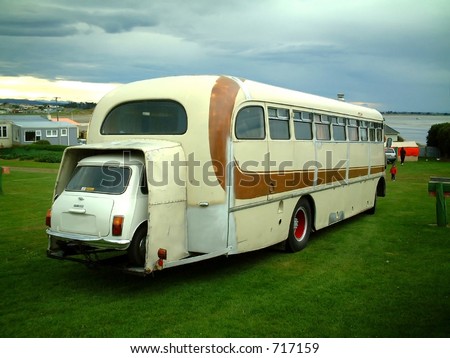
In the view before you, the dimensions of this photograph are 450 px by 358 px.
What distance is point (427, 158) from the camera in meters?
46.6

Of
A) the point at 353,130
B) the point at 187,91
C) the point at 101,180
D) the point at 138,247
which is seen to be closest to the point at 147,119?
the point at 187,91

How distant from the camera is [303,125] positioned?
32.4 ft

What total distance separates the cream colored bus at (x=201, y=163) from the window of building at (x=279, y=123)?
2cm

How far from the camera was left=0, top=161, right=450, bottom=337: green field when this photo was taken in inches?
235

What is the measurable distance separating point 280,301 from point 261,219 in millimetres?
1771

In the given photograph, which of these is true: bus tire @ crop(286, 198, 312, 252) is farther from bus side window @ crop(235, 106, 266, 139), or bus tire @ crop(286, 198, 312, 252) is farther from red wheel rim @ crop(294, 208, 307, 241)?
bus side window @ crop(235, 106, 266, 139)

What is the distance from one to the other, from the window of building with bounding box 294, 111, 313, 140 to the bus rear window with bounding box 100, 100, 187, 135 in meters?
2.68

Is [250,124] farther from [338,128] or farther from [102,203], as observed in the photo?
[338,128]

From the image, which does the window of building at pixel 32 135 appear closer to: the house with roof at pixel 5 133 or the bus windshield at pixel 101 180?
the house with roof at pixel 5 133

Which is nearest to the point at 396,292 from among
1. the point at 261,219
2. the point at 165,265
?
the point at 261,219

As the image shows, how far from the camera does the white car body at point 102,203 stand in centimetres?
663

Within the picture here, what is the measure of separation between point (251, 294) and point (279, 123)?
3.18m

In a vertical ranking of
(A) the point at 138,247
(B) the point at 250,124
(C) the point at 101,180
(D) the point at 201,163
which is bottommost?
(A) the point at 138,247

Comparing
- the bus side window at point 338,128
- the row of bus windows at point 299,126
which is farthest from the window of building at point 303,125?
the bus side window at point 338,128
